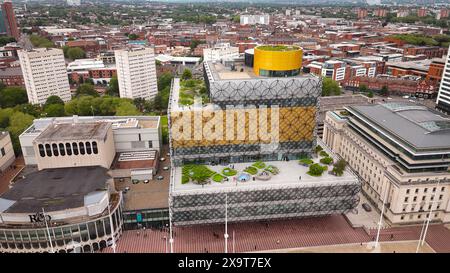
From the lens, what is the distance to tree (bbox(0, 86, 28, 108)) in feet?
360

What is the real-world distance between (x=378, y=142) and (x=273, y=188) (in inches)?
944

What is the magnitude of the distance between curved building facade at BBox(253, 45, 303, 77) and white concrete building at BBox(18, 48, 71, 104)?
81.1 metres

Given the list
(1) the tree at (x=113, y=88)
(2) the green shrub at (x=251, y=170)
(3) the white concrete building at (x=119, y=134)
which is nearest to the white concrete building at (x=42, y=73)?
(1) the tree at (x=113, y=88)

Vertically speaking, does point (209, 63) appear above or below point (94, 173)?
above

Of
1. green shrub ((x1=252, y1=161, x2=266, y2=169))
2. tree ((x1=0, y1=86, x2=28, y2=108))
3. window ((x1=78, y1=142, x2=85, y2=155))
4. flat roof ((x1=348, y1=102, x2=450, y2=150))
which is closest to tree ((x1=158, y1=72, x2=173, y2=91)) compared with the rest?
tree ((x1=0, y1=86, x2=28, y2=108))

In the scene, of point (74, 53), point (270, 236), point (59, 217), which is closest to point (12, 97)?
point (74, 53)

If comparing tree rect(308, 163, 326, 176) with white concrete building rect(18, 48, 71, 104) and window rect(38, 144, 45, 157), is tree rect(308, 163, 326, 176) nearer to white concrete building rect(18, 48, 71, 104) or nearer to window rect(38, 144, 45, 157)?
window rect(38, 144, 45, 157)

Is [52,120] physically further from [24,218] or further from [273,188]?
[273,188]

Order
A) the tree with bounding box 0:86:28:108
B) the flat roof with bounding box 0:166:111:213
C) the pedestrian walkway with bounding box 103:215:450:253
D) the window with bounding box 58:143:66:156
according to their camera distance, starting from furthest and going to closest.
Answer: the tree with bounding box 0:86:28:108 → the window with bounding box 58:143:66:156 → the pedestrian walkway with bounding box 103:215:450:253 → the flat roof with bounding box 0:166:111:213

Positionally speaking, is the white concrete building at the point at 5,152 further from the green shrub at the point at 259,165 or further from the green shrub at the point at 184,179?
the green shrub at the point at 259,165

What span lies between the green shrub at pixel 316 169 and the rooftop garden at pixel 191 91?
68.1 feet

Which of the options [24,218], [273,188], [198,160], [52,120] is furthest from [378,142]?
[52,120]
